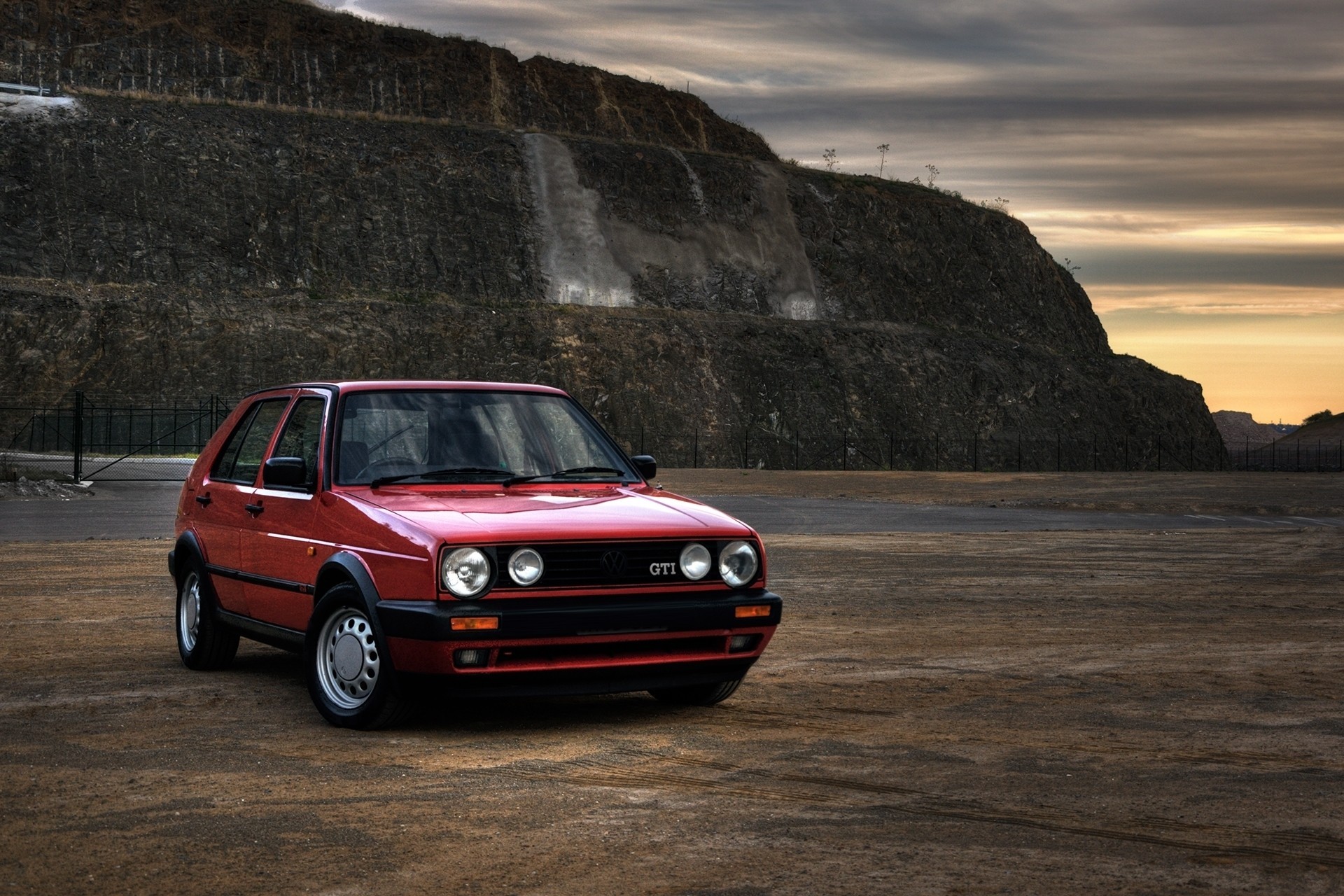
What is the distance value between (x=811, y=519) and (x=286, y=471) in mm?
20430

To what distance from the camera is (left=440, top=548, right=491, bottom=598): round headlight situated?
7.32 m

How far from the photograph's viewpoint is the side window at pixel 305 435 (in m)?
8.59

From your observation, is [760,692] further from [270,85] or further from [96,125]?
[270,85]

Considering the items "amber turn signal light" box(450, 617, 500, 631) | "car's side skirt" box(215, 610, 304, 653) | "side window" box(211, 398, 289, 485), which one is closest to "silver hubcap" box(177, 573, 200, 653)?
"car's side skirt" box(215, 610, 304, 653)

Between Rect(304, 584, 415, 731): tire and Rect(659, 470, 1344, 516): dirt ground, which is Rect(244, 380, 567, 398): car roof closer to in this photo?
Rect(304, 584, 415, 731): tire

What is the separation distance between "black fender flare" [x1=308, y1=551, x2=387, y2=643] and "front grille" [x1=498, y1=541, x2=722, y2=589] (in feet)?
2.12

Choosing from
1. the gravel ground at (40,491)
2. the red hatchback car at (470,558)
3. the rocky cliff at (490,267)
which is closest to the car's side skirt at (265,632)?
the red hatchback car at (470,558)

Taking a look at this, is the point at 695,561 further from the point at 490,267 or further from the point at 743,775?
the point at 490,267

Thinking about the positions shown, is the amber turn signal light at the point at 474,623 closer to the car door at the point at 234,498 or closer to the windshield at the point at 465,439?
the windshield at the point at 465,439

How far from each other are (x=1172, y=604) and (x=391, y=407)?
27.8 feet

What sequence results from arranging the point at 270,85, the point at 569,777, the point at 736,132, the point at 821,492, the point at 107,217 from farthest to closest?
1. the point at 736,132
2. the point at 270,85
3. the point at 107,217
4. the point at 821,492
5. the point at 569,777

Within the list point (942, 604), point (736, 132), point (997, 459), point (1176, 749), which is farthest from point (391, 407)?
point (736, 132)

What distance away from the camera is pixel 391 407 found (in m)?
8.73

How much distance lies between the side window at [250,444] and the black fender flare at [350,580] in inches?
56.5
